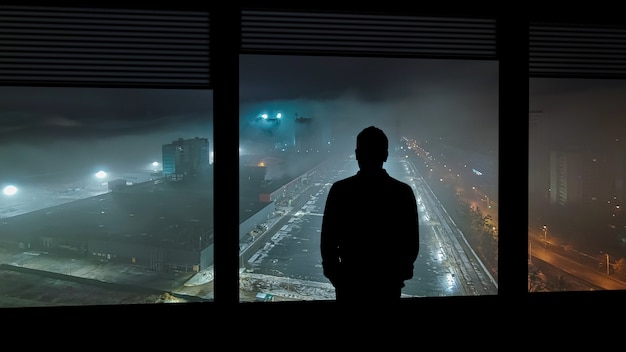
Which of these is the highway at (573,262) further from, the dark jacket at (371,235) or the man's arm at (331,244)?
the man's arm at (331,244)

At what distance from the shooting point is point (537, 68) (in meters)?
2.01

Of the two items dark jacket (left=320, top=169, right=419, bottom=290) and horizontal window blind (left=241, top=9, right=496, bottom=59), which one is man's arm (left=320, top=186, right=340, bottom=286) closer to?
dark jacket (left=320, top=169, right=419, bottom=290)

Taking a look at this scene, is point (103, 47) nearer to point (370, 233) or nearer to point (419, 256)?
point (370, 233)

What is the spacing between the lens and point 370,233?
131cm

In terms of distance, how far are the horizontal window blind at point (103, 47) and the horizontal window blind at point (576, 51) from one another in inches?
74.2

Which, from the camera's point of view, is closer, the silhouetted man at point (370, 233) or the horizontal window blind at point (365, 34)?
the silhouetted man at point (370, 233)

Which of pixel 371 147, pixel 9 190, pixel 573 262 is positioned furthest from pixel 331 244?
pixel 573 262

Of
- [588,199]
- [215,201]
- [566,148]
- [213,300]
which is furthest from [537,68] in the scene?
[213,300]

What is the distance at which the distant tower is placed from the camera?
1.90 metres

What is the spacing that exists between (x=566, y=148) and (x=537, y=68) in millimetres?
979

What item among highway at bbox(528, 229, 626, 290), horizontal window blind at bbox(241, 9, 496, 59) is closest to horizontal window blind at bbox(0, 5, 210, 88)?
horizontal window blind at bbox(241, 9, 496, 59)

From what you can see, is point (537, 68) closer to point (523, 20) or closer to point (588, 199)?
point (523, 20)

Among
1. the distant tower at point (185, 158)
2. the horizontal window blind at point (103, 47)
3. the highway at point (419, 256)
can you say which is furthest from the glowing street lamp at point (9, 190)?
the highway at point (419, 256)

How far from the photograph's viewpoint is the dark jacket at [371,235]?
1301mm
